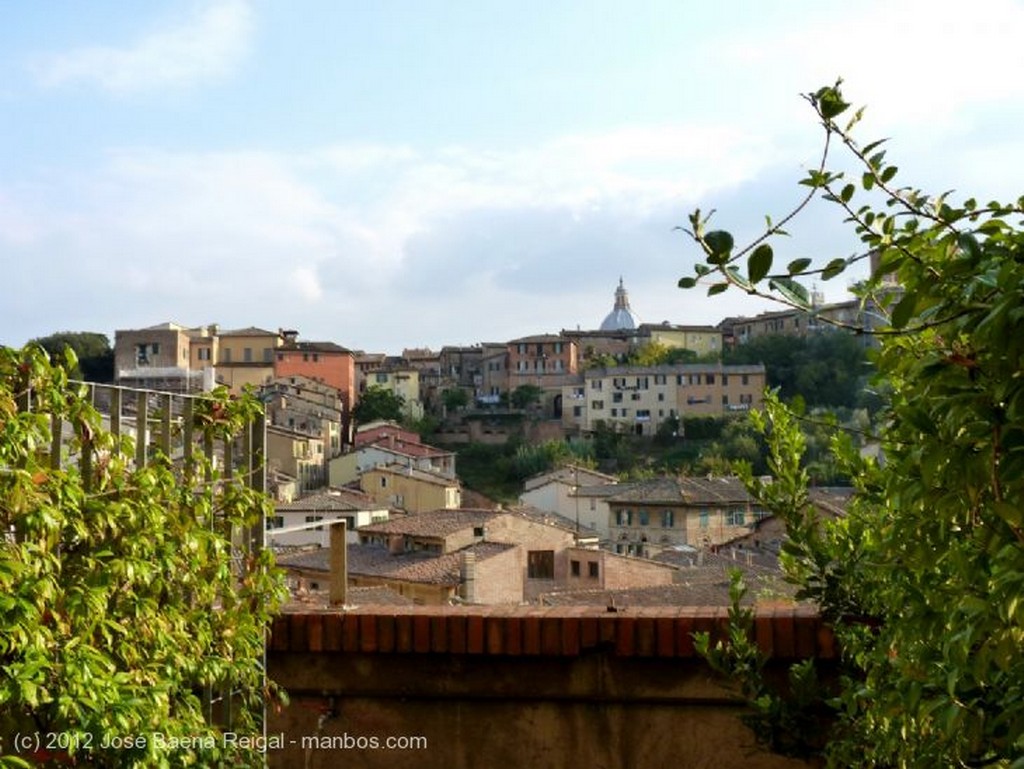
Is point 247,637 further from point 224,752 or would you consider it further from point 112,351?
point 112,351

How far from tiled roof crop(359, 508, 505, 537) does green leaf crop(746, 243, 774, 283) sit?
30.1 metres

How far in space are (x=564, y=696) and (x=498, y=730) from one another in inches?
10.4

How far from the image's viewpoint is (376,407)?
70062 mm

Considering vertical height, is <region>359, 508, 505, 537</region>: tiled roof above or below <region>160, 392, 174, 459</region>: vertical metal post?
below

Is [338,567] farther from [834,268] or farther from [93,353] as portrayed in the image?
[93,353]

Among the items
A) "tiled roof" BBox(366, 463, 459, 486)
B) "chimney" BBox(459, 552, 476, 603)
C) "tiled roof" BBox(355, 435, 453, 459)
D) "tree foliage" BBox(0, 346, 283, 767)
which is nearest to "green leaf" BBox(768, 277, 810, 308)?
"tree foliage" BBox(0, 346, 283, 767)

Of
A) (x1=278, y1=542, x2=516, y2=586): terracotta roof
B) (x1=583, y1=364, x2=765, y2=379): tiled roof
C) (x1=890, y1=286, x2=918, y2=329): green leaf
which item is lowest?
(x1=278, y1=542, x2=516, y2=586): terracotta roof

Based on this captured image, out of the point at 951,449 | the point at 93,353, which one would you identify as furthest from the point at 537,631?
the point at 93,353

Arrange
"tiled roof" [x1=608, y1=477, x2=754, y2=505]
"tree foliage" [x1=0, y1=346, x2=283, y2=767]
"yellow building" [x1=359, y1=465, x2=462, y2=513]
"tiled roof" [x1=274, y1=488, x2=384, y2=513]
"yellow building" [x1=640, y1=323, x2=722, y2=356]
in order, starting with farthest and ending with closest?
"yellow building" [x1=640, y1=323, x2=722, y2=356]
"yellow building" [x1=359, y1=465, x2=462, y2=513]
"tiled roof" [x1=608, y1=477, x2=754, y2=505]
"tiled roof" [x1=274, y1=488, x2=384, y2=513]
"tree foliage" [x1=0, y1=346, x2=283, y2=767]

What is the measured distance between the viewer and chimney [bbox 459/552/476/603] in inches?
968

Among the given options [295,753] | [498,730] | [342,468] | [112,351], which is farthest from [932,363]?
[112,351]

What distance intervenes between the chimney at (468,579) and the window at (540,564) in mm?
6182

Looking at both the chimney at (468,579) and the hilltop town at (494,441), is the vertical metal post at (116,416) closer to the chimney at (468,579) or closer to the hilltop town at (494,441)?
the hilltop town at (494,441)

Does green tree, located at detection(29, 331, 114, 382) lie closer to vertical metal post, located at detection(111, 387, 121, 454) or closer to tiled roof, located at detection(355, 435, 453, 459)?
tiled roof, located at detection(355, 435, 453, 459)
